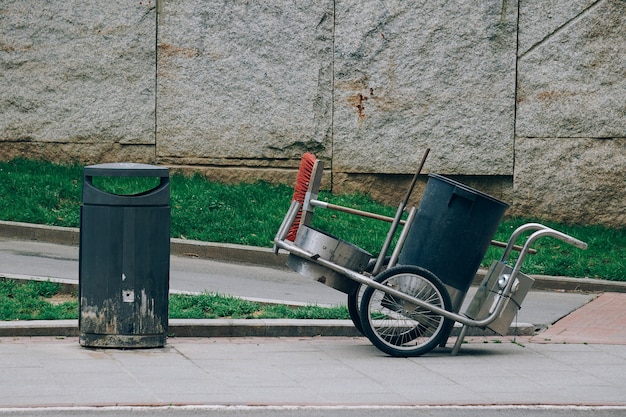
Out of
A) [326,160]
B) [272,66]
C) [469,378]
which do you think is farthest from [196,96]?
[469,378]

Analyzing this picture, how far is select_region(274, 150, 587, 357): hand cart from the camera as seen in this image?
24.4 ft

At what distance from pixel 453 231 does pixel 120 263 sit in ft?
7.92

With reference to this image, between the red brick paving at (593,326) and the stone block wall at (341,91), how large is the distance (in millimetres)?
3706

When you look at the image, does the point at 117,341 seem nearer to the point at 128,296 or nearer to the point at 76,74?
the point at 128,296

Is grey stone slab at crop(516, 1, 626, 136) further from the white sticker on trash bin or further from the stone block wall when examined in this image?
the white sticker on trash bin

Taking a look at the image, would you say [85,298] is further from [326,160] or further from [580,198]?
[580,198]

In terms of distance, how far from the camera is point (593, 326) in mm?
9094

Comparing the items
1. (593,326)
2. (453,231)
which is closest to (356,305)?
(453,231)

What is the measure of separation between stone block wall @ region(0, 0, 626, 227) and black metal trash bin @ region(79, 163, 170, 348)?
273 inches

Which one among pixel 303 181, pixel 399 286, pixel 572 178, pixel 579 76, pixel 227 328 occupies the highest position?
pixel 579 76

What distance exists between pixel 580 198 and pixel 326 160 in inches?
136

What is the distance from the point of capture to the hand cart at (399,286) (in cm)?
743

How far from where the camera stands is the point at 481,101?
13859 mm

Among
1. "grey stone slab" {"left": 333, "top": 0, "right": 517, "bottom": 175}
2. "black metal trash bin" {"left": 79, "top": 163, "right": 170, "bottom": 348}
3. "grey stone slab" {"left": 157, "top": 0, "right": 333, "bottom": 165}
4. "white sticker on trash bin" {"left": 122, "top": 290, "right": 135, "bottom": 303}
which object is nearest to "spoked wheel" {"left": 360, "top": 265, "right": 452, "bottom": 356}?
"black metal trash bin" {"left": 79, "top": 163, "right": 170, "bottom": 348}
